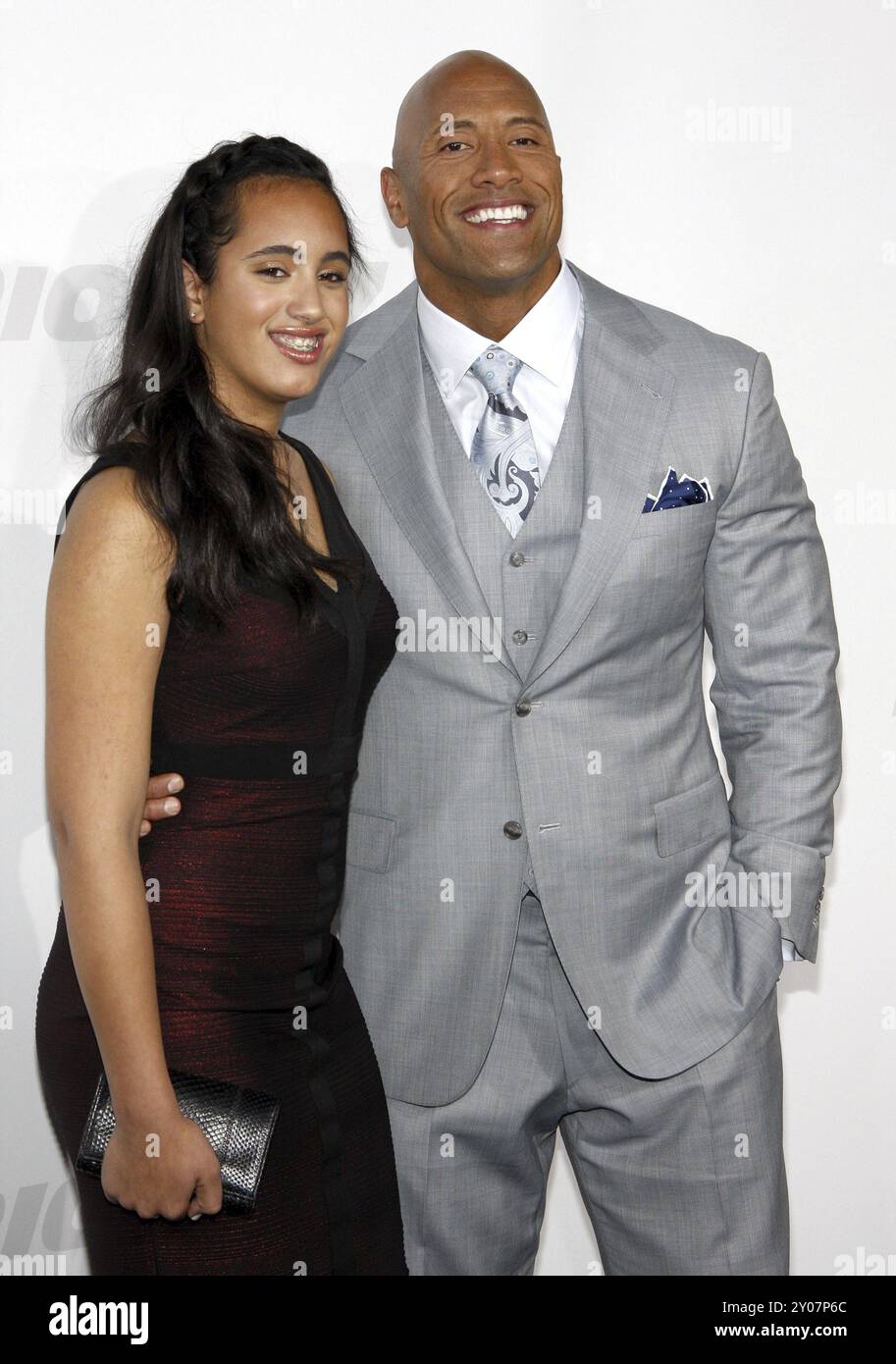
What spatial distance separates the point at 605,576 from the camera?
2031 mm

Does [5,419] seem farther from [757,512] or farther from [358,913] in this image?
[757,512]

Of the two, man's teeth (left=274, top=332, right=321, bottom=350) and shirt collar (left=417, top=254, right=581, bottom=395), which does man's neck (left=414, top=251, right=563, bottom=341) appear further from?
man's teeth (left=274, top=332, right=321, bottom=350)

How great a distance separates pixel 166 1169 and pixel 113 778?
0.43 meters

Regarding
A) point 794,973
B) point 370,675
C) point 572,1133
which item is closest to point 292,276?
point 370,675

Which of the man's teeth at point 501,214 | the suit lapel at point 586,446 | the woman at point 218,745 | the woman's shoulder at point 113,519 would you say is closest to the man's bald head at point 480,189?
the man's teeth at point 501,214

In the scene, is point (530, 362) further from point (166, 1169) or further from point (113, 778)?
point (166, 1169)

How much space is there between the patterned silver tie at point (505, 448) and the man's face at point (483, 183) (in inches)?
4.8

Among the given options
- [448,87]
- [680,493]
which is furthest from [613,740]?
[448,87]

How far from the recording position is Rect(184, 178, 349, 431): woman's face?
185cm

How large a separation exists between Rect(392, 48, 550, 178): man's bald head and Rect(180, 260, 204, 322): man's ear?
0.49 meters

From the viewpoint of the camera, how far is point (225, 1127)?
1.69 metres

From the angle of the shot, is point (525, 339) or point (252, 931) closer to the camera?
point (252, 931)

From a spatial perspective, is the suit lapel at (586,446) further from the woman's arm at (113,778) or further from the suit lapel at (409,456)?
the woman's arm at (113,778)

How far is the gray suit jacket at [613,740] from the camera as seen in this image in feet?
6.75
